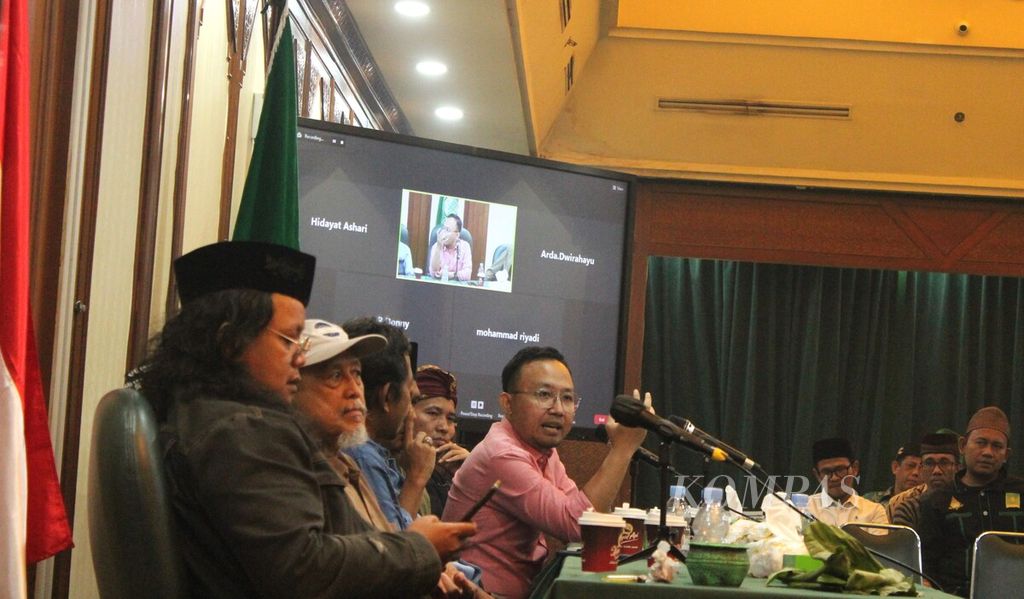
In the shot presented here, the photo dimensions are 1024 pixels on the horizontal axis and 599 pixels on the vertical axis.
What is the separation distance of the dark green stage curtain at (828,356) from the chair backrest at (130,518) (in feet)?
24.5

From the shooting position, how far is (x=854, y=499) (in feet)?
17.1

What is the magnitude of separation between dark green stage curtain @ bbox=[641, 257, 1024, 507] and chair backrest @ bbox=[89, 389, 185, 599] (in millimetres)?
7455

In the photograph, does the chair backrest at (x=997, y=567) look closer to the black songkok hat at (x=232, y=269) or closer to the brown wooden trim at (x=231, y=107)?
the brown wooden trim at (x=231, y=107)

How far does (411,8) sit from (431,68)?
2.51 ft

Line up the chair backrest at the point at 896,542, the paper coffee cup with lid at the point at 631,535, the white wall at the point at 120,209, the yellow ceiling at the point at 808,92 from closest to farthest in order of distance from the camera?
the white wall at the point at 120,209
the paper coffee cup with lid at the point at 631,535
the chair backrest at the point at 896,542
the yellow ceiling at the point at 808,92

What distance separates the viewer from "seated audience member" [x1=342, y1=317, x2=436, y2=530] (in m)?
2.87

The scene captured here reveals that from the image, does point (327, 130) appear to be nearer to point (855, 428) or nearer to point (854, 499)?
point (854, 499)

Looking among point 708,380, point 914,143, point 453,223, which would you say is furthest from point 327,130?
point 708,380

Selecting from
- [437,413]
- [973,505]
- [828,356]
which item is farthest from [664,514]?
[828,356]

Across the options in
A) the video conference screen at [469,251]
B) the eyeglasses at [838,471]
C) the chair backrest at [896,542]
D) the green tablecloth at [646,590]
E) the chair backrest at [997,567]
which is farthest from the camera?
the eyeglasses at [838,471]

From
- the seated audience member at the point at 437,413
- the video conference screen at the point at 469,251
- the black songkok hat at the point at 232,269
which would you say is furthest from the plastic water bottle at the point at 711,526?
the video conference screen at the point at 469,251

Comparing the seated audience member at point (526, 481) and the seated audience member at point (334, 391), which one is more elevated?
the seated audience member at point (334, 391)

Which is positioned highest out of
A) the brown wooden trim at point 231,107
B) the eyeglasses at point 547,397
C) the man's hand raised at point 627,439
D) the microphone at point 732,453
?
the brown wooden trim at point 231,107

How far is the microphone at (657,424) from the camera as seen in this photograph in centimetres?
256
